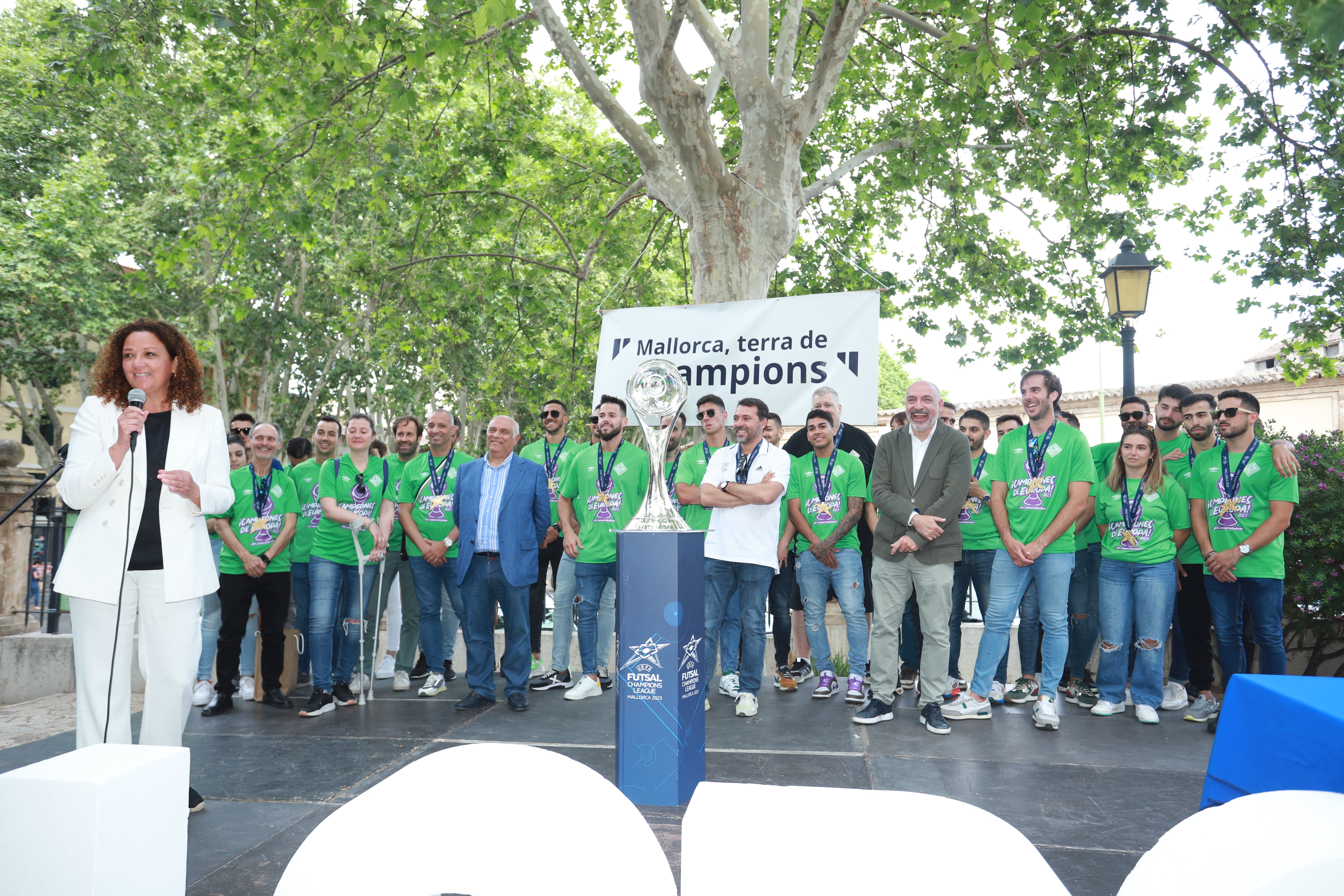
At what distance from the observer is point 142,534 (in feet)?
12.3

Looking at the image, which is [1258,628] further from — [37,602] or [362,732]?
[37,602]

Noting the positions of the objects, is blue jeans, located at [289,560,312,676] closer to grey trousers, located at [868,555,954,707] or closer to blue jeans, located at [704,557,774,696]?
blue jeans, located at [704,557,774,696]

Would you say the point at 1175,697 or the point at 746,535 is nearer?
the point at 746,535

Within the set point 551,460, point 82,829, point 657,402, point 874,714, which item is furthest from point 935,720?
point 82,829

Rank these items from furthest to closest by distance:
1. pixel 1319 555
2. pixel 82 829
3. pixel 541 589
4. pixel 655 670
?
pixel 541 589 → pixel 1319 555 → pixel 655 670 → pixel 82 829

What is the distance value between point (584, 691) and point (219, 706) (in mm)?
2569

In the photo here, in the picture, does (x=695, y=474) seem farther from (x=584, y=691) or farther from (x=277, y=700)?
(x=277, y=700)

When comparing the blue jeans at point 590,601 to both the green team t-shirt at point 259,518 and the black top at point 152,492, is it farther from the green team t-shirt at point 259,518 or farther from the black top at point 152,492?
the black top at point 152,492

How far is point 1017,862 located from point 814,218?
41.6 ft

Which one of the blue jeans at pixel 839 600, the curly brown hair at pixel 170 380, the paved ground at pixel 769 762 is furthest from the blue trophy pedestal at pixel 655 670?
the blue jeans at pixel 839 600

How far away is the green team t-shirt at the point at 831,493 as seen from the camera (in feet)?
20.2

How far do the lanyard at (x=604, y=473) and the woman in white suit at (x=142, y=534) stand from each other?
291cm

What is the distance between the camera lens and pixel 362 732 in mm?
5402

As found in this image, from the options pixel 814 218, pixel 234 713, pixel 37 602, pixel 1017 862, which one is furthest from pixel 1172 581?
pixel 37 602
